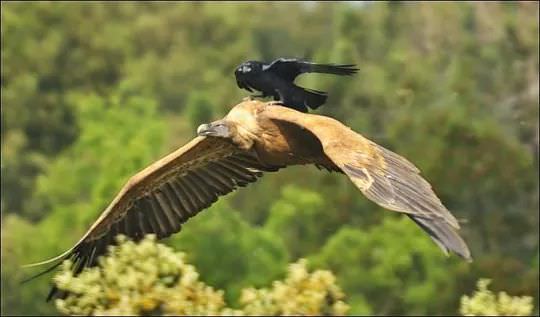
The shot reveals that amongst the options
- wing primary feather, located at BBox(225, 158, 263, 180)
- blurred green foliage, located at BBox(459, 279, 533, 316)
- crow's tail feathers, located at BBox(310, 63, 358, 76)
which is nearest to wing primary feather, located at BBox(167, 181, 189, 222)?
wing primary feather, located at BBox(225, 158, 263, 180)

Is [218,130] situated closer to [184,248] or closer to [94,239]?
[94,239]

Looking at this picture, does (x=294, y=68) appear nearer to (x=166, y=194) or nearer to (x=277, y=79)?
(x=277, y=79)

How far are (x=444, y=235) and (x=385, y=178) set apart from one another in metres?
0.98

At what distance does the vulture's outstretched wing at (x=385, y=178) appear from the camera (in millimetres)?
9969

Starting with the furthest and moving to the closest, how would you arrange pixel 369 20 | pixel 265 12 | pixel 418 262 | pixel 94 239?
pixel 265 12 → pixel 369 20 → pixel 418 262 → pixel 94 239

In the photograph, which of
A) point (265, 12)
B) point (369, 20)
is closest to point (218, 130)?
point (369, 20)

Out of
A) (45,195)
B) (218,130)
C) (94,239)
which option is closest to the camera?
(218,130)

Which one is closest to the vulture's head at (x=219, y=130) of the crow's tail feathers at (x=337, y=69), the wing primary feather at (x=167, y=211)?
the crow's tail feathers at (x=337, y=69)

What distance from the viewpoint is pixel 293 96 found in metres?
12.3

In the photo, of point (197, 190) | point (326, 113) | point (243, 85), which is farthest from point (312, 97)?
point (326, 113)

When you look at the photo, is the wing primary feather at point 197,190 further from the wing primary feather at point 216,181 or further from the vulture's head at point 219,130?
the vulture's head at point 219,130

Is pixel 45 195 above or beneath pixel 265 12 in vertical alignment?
beneath

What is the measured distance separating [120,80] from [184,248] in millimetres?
30390

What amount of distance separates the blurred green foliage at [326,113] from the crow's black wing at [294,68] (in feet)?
59.7
